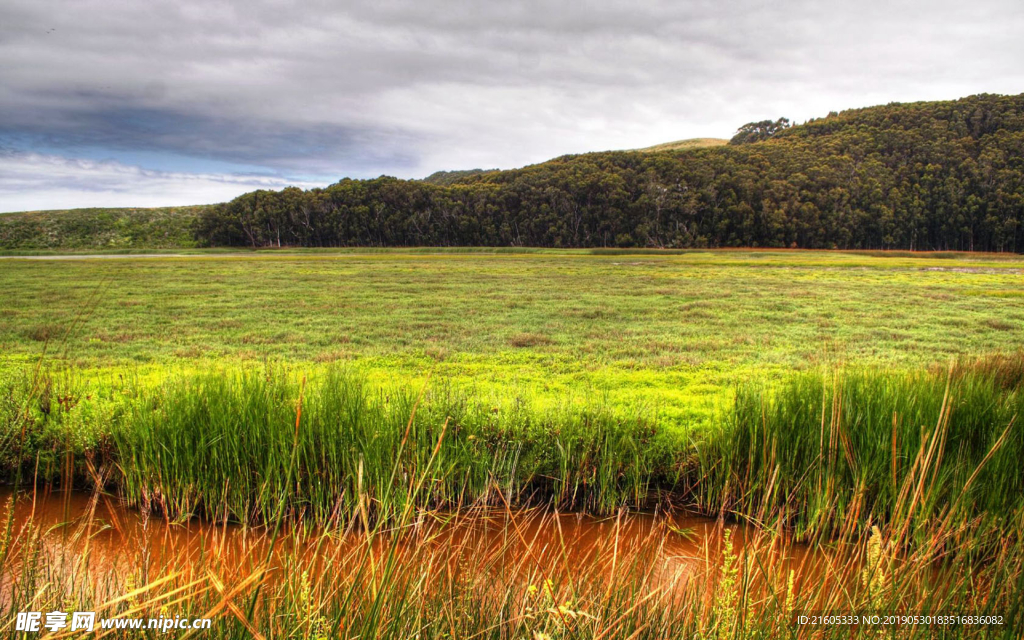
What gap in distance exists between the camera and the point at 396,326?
1594 cm

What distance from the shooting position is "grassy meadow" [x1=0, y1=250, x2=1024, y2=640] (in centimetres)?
250

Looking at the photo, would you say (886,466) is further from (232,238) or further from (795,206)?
(795,206)

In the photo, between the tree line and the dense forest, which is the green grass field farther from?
the dense forest

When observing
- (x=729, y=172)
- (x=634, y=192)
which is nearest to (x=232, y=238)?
(x=634, y=192)

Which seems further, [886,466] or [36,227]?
[36,227]

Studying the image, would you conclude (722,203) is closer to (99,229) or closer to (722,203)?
(722,203)

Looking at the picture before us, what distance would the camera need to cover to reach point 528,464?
603 cm

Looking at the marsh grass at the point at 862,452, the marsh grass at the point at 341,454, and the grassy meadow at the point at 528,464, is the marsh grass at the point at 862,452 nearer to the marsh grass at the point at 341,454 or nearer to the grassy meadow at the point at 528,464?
the grassy meadow at the point at 528,464

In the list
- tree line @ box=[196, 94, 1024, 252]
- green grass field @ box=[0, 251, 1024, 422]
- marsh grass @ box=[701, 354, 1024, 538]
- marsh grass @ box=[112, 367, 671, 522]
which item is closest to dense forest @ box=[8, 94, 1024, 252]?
tree line @ box=[196, 94, 1024, 252]

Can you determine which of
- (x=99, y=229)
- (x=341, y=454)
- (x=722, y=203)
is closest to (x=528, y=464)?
(x=341, y=454)

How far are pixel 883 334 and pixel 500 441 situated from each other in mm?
13310

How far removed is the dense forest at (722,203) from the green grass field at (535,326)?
5374 centimetres

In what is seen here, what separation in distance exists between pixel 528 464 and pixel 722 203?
9173 cm

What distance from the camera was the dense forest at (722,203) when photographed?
79.6 metres
